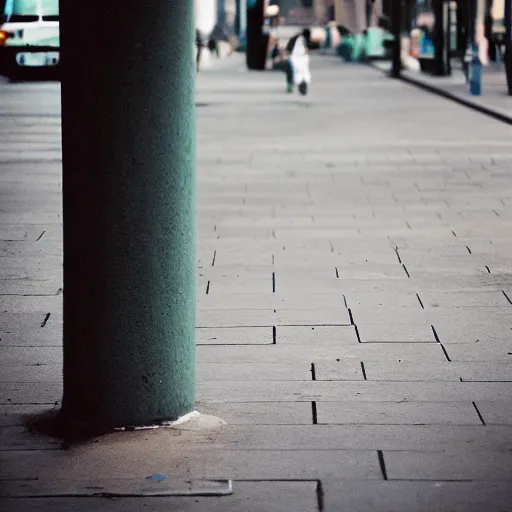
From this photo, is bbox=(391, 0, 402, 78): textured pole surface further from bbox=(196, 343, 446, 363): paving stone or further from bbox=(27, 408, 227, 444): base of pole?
bbox=(27, 408, 227, 444): base of pole

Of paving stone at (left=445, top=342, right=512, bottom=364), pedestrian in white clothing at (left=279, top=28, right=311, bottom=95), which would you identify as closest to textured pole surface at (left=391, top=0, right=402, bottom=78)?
pedestrian in white clothing at (left=279, top=28, right=311, bottom=95)

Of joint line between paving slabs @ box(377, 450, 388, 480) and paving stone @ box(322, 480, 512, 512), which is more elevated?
joint line between paving slabs @ box(377, 450, 388, 480)

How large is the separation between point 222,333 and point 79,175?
1.93 meters

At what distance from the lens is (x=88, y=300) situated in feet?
14.4

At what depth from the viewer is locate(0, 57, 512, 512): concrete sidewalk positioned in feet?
13.1

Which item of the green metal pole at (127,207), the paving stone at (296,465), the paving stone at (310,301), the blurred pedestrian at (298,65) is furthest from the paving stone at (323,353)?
the blurred pedestrian at (298,65)

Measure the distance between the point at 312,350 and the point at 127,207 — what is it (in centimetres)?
170

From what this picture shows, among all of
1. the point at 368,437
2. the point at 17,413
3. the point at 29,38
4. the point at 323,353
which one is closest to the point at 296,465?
the point at 368,437

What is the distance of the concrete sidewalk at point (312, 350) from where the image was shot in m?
4.00

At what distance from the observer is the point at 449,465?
417 centimetres

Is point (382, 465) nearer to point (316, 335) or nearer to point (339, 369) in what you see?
Result: point (339, 369)

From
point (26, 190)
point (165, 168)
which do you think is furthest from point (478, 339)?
point (26, 190)

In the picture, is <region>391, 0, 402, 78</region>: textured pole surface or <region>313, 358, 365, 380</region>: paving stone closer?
<region>313, 358, 365, 380</region>: paving stone

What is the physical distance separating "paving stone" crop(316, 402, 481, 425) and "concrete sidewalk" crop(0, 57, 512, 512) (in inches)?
0.4
